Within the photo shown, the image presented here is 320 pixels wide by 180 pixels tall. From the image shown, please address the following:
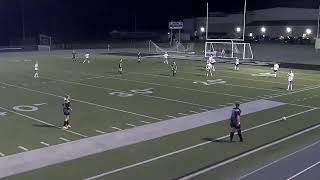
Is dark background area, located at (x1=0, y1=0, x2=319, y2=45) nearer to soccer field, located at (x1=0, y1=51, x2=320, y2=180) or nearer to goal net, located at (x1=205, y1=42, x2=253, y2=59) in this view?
goal net, located at (x1=205, y1=42, x2=253, y2=59)

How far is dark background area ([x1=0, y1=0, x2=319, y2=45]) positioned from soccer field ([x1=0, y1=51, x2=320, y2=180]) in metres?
53.9

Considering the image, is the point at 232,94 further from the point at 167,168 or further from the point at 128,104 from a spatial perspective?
the point at 167,168

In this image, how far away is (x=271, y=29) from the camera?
86000 mm

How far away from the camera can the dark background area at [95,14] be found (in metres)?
80.6

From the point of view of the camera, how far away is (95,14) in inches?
3762

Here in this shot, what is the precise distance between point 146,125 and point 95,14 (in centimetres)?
8196

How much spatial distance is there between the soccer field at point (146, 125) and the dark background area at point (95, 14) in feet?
177

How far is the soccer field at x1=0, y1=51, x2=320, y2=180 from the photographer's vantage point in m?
12.0

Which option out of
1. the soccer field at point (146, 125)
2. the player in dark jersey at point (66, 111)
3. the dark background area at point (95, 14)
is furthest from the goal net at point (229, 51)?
the dark background area at point (95, 14)

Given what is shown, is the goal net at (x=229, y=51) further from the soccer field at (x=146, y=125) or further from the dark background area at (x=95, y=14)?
the dark background area at (x=95, y=14)

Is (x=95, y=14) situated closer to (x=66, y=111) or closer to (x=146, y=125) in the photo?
(x=146, y=125)

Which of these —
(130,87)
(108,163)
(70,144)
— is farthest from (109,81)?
(108,163)

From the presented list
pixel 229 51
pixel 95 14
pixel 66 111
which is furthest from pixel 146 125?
pixel 95 14

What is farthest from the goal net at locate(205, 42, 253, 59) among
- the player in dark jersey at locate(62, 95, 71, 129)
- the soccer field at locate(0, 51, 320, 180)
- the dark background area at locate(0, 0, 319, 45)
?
the dark background area at locate(0, 0, 319, 45)
